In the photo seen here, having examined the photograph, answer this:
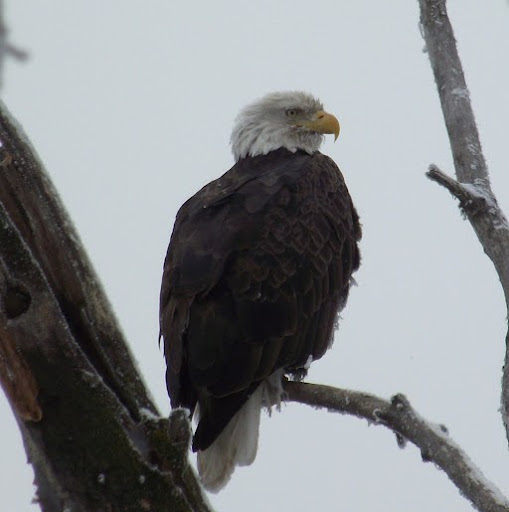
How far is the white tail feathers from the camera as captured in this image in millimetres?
4328

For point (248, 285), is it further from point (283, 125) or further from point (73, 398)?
point (73, 398)

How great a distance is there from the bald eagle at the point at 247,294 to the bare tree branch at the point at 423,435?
65cm

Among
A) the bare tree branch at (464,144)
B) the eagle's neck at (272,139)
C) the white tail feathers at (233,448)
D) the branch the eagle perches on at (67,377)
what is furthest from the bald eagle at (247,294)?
the branch the eagle perches on at (67,377)

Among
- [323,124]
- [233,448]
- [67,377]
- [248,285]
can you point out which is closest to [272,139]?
[323,124]

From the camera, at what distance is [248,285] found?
420 centimetres

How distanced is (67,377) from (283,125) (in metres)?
3.86

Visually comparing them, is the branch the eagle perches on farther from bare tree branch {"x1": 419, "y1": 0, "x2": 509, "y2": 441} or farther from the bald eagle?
the bald eagle

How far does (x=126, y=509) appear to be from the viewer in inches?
77.0

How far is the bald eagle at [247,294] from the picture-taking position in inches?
162

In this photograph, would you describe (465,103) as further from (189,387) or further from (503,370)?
(189,387)

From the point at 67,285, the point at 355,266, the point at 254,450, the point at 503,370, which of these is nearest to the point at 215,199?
the point at 355,266

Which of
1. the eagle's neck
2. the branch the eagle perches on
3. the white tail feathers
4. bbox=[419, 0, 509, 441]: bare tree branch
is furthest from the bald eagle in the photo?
the branch the eagle perches on

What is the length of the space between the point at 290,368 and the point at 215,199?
966 mm

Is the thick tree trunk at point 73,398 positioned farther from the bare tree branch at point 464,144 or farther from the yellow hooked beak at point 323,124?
the yellow hooked beak at point 323,124
